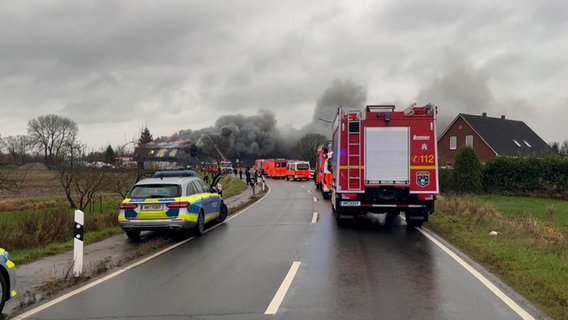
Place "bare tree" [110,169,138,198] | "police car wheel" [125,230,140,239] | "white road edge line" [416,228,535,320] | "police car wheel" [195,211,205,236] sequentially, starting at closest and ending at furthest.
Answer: "white road edge line" [416,228,535,320] < "police car wheel" [125,230,140,239] < "police car wheel" [195,211,205,236] < "bare tree" [110,169,138,198]

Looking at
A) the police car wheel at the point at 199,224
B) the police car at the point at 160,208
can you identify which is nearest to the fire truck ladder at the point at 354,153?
the police car wheel at the point at 199,224

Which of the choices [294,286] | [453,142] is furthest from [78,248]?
[453,142]

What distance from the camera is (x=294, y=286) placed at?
676 cm

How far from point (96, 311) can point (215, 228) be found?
822 centimetres

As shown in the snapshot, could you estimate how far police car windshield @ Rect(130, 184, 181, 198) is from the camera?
37.8ft

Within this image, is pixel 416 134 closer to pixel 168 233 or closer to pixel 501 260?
pixel 501 260

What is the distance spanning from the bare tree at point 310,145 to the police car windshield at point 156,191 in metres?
73.6

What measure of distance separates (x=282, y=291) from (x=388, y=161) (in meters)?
7.08

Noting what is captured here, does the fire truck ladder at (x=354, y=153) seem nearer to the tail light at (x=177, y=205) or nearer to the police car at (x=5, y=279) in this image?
the tail light at (x=177, y=205)

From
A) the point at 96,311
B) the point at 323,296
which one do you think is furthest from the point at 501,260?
the point at 96,311

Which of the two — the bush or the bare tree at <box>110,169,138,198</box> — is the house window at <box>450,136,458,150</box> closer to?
the bush

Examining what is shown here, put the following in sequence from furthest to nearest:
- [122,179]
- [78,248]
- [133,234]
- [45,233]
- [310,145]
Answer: [310,145]
[122,179]
[133,234]
[45,233]
[78,248]

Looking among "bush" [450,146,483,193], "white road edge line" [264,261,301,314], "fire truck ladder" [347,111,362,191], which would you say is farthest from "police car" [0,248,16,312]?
"bush" [450,146,483,193]

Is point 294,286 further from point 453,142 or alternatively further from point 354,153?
Answer: point 453,142
